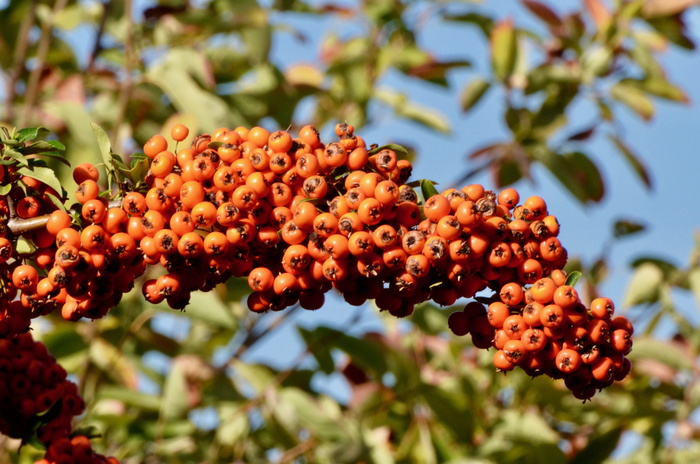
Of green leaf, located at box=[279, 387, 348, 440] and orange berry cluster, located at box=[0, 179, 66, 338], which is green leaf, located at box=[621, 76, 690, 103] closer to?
green leaf, located at box=[279, 387, 348, 440]

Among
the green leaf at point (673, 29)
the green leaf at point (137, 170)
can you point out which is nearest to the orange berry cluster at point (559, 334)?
the green leaf at point (137, 170)

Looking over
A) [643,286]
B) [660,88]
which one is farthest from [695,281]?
[660,88]

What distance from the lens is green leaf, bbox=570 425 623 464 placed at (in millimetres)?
4160

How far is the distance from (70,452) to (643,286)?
11.0ft

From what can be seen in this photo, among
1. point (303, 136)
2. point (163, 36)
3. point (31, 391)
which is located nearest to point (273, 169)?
point (303, 136)

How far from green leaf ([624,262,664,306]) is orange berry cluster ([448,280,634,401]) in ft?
8.86

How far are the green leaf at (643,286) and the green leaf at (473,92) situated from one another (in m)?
1.49

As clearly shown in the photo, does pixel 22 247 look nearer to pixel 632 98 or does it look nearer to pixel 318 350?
pixel 318 350

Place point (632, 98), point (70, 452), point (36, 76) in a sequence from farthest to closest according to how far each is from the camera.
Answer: point (632, 98)
point (36, 76)
point (70, 452)

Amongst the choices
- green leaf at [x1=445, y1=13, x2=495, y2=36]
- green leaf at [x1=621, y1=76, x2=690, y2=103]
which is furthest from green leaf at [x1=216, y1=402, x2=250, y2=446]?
green leaf at [x1=621, y1=76, x2=690, y2=103]

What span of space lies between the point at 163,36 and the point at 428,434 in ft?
9.89

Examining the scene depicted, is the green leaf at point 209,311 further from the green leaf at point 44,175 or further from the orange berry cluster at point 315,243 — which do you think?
the green leaf at point 44,175

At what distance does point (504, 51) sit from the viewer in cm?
500

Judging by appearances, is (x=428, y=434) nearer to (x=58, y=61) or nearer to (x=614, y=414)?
(x=614, y=414)
